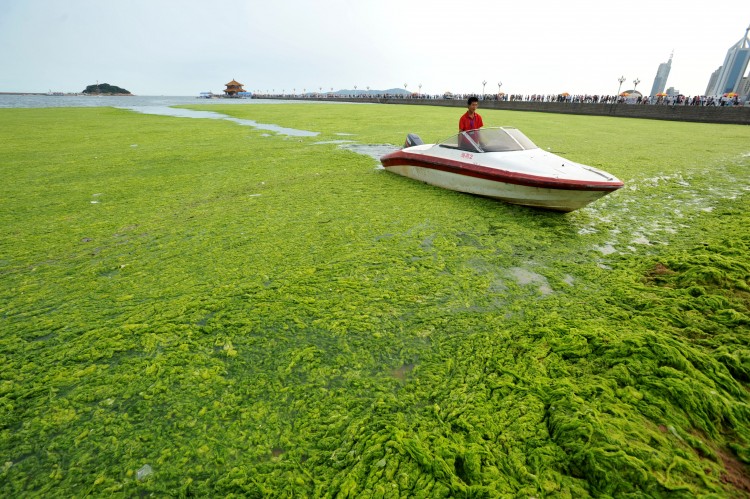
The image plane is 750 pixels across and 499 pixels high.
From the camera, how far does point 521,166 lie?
402cm

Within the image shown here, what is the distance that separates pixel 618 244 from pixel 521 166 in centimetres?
135

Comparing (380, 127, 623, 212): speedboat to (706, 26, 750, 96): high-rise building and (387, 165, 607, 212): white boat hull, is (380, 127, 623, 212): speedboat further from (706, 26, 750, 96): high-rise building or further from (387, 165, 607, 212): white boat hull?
(706, 26, 750, 96): high-rise building

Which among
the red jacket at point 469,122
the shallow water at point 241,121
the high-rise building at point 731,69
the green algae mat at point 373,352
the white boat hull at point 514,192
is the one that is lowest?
the green algae mat at point 373,352

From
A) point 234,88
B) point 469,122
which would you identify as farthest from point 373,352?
point 234,88

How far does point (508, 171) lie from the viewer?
13.3 ft

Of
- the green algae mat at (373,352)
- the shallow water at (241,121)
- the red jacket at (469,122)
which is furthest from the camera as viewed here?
the shallow water at (241,121)

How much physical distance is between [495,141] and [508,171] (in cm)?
67

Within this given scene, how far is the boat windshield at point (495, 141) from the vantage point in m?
4.41

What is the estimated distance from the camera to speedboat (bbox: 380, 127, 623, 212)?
367 centimetres

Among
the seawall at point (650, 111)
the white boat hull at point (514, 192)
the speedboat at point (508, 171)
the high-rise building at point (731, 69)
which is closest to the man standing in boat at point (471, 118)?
the speedboat at point (508, 171)

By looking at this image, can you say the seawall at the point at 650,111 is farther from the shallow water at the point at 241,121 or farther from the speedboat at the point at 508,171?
the speedboat at the point at 508,171

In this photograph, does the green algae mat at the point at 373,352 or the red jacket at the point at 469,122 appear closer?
the green algae mat at the point at 373,352

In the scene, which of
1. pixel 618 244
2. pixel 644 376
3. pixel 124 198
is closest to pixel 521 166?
pixel 618 244

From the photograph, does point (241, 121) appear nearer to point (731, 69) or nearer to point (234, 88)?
point (234, 88)
